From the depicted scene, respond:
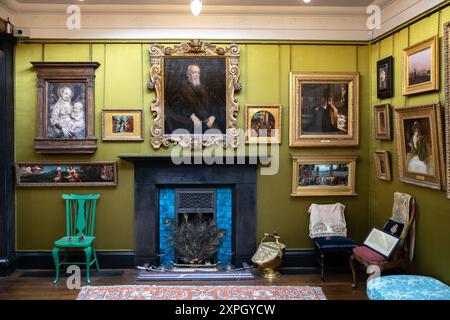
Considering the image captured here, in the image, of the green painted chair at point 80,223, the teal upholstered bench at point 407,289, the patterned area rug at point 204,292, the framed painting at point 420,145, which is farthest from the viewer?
the green painted chair at point 80,223

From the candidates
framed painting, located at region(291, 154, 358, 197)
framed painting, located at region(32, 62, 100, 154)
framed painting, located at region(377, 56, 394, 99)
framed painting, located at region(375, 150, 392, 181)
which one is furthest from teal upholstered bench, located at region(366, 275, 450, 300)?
framed painting, located at region(32, 62, 100, 154)

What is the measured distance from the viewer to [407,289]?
14.1ft

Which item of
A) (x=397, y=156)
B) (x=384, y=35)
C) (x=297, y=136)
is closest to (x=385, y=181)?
(x=397, y=156)

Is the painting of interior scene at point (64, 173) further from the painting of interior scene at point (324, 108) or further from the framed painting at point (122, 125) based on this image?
the painting of interior scene at point (324, 108)

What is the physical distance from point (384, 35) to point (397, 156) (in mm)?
1882

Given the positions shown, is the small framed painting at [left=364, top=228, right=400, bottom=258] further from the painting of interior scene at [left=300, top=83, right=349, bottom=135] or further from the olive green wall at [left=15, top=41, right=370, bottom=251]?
the painting of interior scene at [left=300, top=83, right=349, bottom=135]

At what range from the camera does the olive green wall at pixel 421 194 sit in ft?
16.4

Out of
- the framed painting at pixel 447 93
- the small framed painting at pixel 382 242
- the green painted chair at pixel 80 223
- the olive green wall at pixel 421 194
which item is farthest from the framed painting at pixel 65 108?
the framed painting at pixel 447 93

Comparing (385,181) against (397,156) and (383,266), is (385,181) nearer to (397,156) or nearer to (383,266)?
(397,156)

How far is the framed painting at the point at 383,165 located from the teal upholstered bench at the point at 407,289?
2.06 meters

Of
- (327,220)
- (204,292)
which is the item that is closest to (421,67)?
(327,220)

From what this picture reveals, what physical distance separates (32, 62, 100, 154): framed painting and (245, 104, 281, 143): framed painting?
8.16 ft

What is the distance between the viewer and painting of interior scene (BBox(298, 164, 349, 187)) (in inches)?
275
